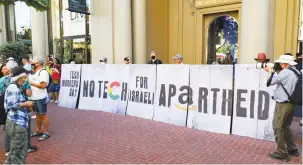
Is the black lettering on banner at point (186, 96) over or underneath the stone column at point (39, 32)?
underneath

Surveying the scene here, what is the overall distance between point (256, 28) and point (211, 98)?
340cm

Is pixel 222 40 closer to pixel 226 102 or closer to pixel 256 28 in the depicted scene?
pixel 256 28

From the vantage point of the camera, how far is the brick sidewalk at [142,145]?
14.9 ft

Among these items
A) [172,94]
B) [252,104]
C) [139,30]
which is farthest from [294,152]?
[139,30]

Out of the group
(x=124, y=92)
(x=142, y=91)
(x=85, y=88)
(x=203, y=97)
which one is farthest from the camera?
(x=85, y=88)

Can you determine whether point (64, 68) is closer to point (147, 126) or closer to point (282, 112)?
point (147, 126)

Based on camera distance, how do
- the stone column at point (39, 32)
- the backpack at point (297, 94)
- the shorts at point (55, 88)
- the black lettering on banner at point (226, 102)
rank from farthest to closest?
the stone column at point (39, 32) → the shorts at point (55, 88) → the black lettering on banner at point (226, 102) → the backpack at point (297, 94)

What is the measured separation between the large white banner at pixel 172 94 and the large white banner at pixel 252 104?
1.29 meters

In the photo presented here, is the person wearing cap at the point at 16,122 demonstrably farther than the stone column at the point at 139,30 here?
No

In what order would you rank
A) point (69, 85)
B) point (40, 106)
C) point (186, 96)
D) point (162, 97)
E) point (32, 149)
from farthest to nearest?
point (69, 85) < point (162, 97) < point (186, 96) < point (40, 106) < point (32, 149)

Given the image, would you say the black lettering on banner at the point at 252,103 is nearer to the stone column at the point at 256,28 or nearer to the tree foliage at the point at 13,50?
the stone column at the point at 256,28

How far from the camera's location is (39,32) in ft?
54.6

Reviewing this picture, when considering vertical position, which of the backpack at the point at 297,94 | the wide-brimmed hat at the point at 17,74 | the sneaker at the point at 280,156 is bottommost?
the sneaker at the point at 280,156

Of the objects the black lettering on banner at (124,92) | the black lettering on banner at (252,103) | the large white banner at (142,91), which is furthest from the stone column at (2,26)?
the black lettering on banner at (252,103)
